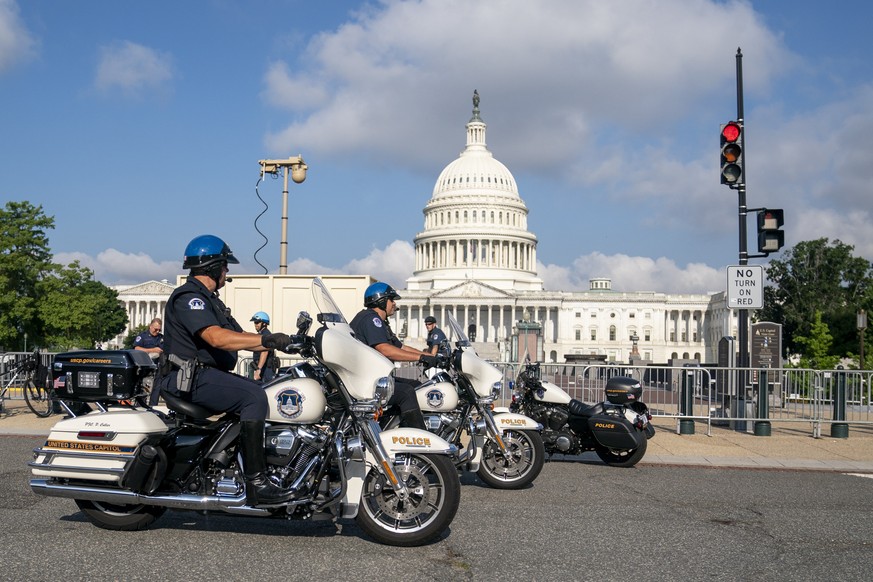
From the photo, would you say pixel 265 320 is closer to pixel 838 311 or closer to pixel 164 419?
pixel 164 419

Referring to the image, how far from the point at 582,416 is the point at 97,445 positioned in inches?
238

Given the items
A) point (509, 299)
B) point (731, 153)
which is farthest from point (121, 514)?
point (509, 299)

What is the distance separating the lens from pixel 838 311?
234 feet

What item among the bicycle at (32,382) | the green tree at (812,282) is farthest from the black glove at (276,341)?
the green tree at (812,282)

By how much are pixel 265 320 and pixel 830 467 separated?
26.0ft

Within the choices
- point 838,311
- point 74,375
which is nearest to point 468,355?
point 74,375

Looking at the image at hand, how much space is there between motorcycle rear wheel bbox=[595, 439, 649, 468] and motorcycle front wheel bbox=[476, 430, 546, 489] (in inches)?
83.1

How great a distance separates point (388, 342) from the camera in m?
7.75

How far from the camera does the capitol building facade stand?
129125 mm

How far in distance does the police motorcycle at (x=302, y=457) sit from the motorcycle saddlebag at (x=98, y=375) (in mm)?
195

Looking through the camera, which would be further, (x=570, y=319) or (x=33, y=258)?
(x=570, y=319)

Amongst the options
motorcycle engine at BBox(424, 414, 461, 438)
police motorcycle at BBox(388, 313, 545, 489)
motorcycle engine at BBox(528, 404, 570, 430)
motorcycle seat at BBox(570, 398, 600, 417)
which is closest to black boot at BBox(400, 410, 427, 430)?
police motorcycle at BBox(388, 313, 545, 489)

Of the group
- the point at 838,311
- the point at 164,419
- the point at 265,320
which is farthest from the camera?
the point at 838,311

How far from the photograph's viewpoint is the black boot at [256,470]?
5648 mm
